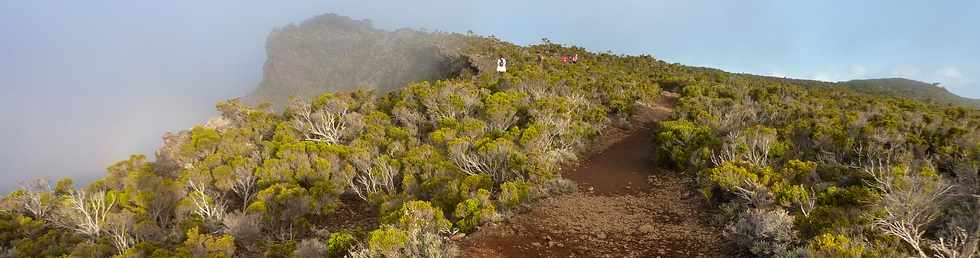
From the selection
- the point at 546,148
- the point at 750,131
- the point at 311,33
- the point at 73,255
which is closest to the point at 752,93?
the point at 750,131

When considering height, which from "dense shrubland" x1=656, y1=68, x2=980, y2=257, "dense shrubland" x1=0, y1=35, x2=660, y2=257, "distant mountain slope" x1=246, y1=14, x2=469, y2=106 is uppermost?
"distant mountain slope" x1=246, y1=14, x2=469, y2=106

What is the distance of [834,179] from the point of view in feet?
36.0

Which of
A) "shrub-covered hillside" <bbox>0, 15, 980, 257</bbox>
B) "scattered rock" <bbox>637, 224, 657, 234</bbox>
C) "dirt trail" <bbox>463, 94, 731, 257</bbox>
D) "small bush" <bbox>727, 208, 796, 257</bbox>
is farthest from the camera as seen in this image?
"scattered rock" <bbox>637, 224, 657, 234</bbox>

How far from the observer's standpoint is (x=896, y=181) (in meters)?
8.43

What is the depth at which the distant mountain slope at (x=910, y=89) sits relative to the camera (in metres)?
42.3

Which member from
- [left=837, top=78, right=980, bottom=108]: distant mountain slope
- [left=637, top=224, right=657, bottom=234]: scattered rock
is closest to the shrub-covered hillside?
[left=637, top=224, right=657, bottom=234]: scattered rock

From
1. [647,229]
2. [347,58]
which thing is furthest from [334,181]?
[347,58]

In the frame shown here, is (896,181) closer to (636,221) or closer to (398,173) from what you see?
(636,221)

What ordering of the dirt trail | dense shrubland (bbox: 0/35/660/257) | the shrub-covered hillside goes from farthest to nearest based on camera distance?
dense shrubland (bbox: 0/35/660/257), the dirt trail, the shrub-covered hillside

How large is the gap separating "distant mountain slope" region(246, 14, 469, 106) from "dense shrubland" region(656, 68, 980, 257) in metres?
21.2

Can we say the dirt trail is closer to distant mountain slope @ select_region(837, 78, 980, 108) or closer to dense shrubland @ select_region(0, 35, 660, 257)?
dense shrubland @ select_region(0, 35, 660, 257)

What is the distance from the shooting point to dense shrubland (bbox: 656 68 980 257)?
22.5 feet

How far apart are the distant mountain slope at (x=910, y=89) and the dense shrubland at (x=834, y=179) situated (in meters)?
28.6

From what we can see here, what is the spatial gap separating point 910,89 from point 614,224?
52865 millimetres
